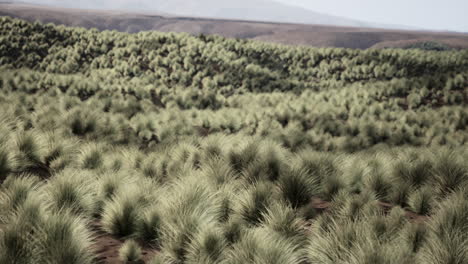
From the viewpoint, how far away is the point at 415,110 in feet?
55.7

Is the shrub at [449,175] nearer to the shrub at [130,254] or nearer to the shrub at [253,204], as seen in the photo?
the shrub at [253,204]

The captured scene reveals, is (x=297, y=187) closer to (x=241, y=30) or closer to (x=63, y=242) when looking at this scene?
(x=63, y=242)

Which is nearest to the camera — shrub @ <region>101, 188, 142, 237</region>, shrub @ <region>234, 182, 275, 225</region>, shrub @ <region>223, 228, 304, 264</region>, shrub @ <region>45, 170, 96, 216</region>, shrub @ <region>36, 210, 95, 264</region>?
shrub @ <region>36, 210, 95, 264</region>

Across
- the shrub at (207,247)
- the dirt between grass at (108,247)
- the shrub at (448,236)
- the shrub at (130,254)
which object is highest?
the shrub at (448,236)

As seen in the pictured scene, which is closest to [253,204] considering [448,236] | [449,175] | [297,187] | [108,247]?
[297,187]

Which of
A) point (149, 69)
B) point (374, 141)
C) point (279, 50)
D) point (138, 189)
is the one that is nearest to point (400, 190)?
point (138, 189)

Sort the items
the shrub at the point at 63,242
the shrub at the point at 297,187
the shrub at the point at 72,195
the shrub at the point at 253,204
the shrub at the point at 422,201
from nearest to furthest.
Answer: the shrub at the point at 63,242, the shrub at the point at 72,195, the shrub at the point at 253,204, the shrub at the point at 422,201, the shrub at the point at 297,187

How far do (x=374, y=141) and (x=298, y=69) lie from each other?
1597 cm

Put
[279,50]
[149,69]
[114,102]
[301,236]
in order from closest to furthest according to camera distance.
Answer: [301,236] → [114,102] → [149,69] → [279,50]

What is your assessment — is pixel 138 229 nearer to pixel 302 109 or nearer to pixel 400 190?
pixel 400 190

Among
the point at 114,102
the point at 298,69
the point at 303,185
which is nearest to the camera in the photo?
the point at 303,185

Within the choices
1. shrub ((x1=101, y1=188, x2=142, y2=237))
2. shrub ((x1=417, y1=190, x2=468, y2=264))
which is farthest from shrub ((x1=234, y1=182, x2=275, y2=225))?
shrub ((x1=417, y1=190, x2=468, y2=264))

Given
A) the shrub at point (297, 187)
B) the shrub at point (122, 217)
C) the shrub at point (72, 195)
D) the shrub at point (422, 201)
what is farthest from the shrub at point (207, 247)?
the shrub at point (422, 201)

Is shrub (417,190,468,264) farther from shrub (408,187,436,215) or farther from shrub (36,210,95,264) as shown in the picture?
shrub (36,210,95,264)
